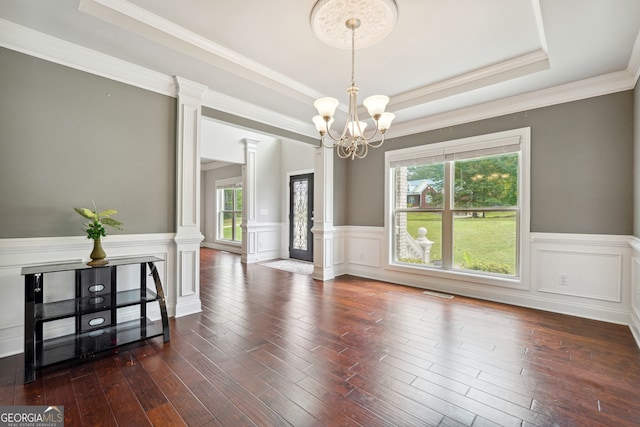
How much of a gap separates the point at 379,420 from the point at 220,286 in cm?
349

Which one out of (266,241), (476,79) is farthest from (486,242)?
(266,241)

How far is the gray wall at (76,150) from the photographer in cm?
231

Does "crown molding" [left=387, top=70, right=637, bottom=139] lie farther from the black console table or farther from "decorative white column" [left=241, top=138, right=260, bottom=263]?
the black console table

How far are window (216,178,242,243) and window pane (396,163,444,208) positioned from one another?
5.09 metres

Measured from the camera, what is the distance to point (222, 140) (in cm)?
666

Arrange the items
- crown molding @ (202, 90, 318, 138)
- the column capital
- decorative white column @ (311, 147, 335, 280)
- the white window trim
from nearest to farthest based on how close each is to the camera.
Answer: the column capital
crown molding @ (202, 90, 318, 138)
decorative white column @ (311, 147, 335, 280)
the white window trim

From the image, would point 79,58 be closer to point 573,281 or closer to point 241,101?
point 241,101

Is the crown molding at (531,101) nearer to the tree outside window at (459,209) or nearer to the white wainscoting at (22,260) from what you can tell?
the tree outside window at (459,209)

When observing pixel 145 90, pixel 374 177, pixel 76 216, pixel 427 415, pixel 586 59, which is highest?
pixel 586 59

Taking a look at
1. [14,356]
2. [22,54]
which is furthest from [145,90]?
[14,356]

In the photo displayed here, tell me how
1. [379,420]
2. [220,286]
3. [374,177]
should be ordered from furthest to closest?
1. [374,177]
2. [220,286]
3. [379,420]

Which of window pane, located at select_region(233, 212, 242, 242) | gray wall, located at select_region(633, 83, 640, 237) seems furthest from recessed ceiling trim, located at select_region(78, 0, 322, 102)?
window pane, located at select_region(233, 212, 242, 242)

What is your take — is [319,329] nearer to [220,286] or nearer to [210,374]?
[210,374]

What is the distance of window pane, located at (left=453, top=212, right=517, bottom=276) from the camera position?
376 cm
